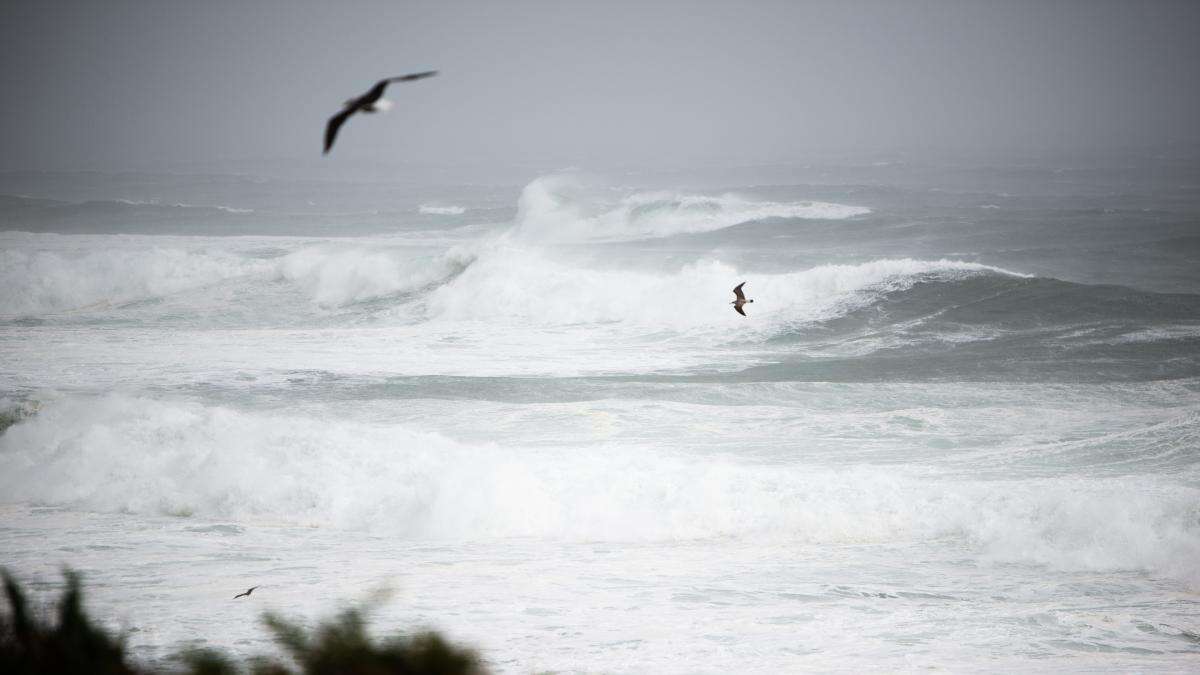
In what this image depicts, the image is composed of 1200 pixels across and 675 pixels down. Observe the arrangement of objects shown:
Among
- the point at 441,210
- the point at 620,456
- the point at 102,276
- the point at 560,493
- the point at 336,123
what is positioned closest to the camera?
the point at 336,123

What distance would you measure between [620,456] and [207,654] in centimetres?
1081

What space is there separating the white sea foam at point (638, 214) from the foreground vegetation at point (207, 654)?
4087 centimetres

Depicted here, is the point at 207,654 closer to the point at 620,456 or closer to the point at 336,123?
the point at 336,123

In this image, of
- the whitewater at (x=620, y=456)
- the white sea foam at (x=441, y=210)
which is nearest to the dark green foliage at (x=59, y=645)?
the whitewater at (x=620, y=456)

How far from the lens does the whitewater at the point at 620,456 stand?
8.52 m

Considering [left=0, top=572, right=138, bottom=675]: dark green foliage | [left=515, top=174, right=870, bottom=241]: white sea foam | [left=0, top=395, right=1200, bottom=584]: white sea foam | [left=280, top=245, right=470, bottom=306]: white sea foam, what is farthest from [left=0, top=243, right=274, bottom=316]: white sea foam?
[left=0, top=572, right=138, bottom=675]: dark green foliage

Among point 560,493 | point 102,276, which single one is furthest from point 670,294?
point 102,276

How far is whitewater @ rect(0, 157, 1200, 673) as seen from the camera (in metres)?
8.52

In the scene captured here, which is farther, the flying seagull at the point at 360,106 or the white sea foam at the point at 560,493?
the white sea foam at the point at 560,493

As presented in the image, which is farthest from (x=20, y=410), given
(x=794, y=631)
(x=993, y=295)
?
(x=993, y=295)

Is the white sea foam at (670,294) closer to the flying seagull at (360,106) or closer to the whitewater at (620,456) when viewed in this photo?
the whitewater at (620,456)

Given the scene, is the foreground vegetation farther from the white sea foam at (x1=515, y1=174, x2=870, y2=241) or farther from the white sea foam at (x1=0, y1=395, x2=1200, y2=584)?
the white sea foam at (x1=515, y1=174, x2=870, y2=241)

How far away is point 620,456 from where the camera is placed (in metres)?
13.1

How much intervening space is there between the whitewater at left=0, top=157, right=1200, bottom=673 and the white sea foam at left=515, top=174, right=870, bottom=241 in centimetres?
1434
